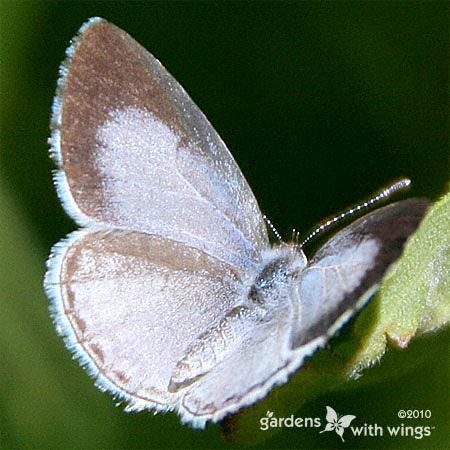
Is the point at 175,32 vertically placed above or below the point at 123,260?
above

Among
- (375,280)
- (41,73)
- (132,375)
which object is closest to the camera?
(375,280)

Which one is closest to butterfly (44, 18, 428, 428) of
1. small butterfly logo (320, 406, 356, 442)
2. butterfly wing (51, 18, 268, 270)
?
butterfly wing (51, 18, 268, 270)

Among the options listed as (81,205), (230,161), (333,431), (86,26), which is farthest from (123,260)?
(333,431)

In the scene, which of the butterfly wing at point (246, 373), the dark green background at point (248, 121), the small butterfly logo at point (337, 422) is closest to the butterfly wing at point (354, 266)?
the butterfly wing at point (246, 373)

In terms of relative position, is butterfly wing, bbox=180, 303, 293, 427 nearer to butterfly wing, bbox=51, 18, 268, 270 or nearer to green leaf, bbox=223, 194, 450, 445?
green leaf, bbox=223, 194, 450, 445

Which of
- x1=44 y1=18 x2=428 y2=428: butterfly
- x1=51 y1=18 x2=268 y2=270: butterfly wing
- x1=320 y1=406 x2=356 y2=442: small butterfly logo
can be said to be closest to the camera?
x1=44 y1=18 x2=428 y2=428: butterfly

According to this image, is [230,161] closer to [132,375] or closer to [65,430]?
[132,375]

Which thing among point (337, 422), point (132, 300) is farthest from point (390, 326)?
point (337, 422)
